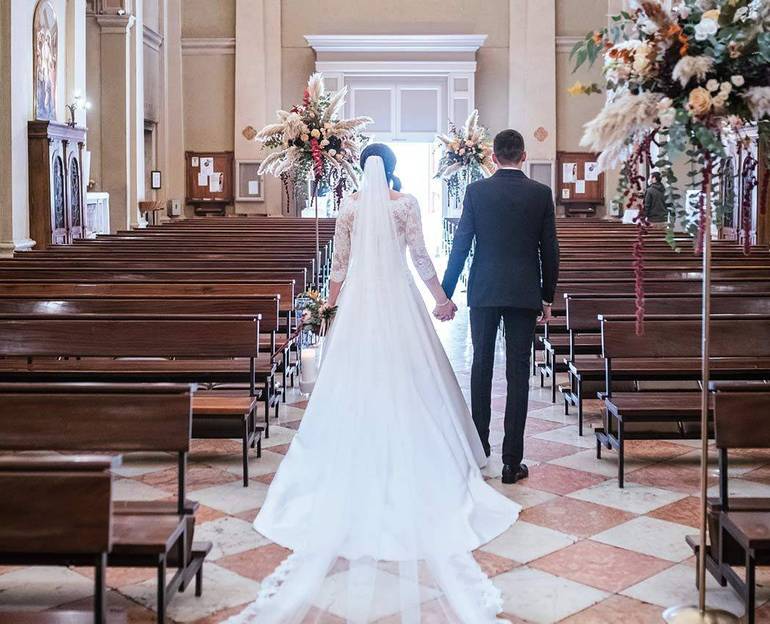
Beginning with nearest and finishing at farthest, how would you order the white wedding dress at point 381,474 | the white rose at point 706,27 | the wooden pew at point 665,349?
the white rose at point 706,27
the white wedding dress at point 381,474
the wooden pew at point 665,349

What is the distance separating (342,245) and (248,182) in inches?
721

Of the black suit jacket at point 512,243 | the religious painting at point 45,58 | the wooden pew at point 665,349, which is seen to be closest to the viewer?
Result: the black suit jacket at point 512,243

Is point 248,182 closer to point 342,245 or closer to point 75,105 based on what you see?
point 75,105

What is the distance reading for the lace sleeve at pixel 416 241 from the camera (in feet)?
18.7

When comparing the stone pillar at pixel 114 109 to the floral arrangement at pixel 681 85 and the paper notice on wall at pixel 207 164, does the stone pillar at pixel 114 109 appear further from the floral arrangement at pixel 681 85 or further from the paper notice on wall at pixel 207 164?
the floral arrangement at pixel 681 85

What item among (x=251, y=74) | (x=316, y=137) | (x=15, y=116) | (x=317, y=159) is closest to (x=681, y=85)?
(x=317, y=159)

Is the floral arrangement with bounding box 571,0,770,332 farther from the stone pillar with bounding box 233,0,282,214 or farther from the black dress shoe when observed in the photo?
the stone pillar with bounding box 233,0,282,214

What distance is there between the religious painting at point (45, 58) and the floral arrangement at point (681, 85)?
39.6ft

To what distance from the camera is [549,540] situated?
14.6 feet

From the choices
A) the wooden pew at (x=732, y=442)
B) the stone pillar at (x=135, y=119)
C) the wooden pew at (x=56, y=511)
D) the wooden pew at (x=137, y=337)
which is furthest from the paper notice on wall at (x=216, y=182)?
the wooden pew at (x=56, y=511)

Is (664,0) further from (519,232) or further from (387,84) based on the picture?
(387,84)

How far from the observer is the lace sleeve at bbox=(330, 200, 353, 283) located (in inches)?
227

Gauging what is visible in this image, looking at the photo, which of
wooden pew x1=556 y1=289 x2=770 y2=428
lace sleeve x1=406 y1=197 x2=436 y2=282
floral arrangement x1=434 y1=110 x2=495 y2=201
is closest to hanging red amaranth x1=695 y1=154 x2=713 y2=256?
lace sleeve x1=406 y1=197 x2=436 y2=282

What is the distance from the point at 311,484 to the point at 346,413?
0.47 m
